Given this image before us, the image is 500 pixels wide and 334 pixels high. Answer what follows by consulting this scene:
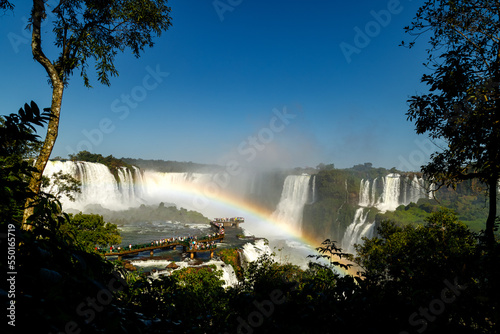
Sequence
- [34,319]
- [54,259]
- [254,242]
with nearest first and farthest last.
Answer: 1. [34,319]
2. [54,259]
3. [254,242]

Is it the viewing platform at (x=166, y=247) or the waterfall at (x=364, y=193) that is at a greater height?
the waterfall at (x=364, y=193)

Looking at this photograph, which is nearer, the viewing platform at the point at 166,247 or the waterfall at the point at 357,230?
the viewing platform at the point at 166,247

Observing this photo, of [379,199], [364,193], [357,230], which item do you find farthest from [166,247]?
[364,193]

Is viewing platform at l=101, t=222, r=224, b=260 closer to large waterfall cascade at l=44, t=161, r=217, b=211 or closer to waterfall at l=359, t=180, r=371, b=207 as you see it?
large waterfall cascade at l=44, t=161, r=217, b=211

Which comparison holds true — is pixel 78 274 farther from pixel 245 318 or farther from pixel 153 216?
pixel 153 216

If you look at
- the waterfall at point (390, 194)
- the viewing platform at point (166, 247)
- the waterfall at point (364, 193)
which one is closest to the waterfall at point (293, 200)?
the waterfall at point (364, 193)

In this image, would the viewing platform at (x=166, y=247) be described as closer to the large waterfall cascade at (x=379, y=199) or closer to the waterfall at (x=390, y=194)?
the large waterfall cascade at (x=379, y=199)

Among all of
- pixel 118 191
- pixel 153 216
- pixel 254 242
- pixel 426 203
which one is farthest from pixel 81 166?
pixel 426 203
